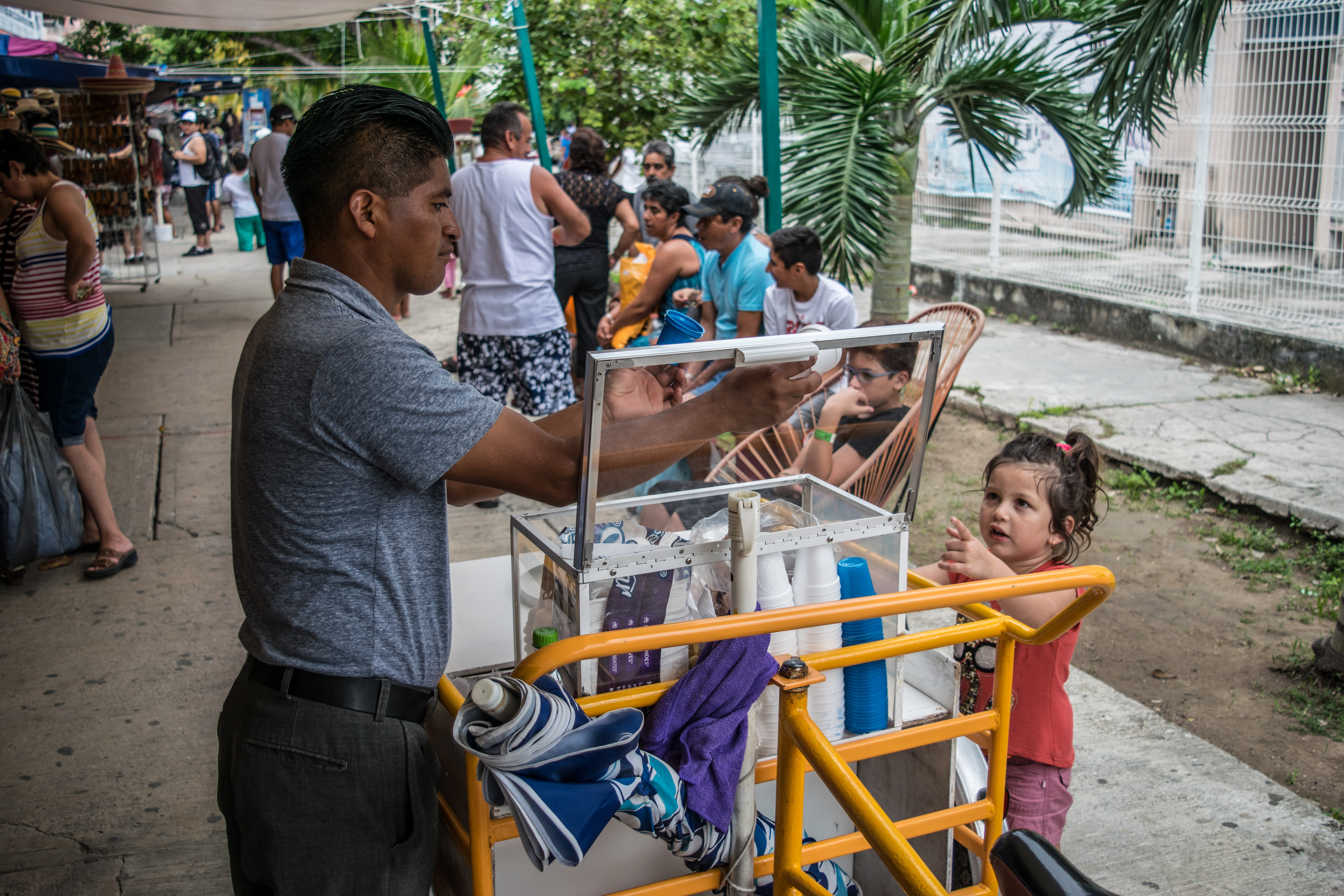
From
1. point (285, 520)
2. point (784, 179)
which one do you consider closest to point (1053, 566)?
point (285, 520)

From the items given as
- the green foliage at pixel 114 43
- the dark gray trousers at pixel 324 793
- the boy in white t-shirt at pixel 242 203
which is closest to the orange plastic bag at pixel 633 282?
the dark gray trousers at pixel 324 793

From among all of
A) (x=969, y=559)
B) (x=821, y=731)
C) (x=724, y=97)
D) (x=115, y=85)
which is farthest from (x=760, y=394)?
(x=115, y=85)

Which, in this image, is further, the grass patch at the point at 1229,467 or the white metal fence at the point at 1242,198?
the white metal fence at the point at 1242,198

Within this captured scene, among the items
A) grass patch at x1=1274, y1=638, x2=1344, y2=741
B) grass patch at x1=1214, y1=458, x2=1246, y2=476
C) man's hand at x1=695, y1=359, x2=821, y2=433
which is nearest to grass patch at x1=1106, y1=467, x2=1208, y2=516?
grass patch at x1=1214, y1=458, x2=1246, y2=476

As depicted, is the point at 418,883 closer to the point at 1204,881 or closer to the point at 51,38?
the point at 1204,881

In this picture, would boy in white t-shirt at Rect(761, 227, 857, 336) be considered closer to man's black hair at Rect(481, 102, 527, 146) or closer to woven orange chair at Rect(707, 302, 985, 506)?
woven orange chair at Rect(707, 302, 985, 506)

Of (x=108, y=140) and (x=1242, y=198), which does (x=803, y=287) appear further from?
(x=108, y=140)

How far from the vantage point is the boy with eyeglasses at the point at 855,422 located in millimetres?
3402

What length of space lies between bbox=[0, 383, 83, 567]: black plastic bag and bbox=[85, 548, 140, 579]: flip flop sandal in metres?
0.19

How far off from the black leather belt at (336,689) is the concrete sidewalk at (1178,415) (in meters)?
4.61

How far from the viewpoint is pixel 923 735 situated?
1878 mm

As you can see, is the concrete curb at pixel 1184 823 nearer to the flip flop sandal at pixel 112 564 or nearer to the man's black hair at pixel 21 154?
the flip flop sandal at pixel 112 564

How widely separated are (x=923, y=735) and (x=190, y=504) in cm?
458

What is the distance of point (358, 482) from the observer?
1435mm
